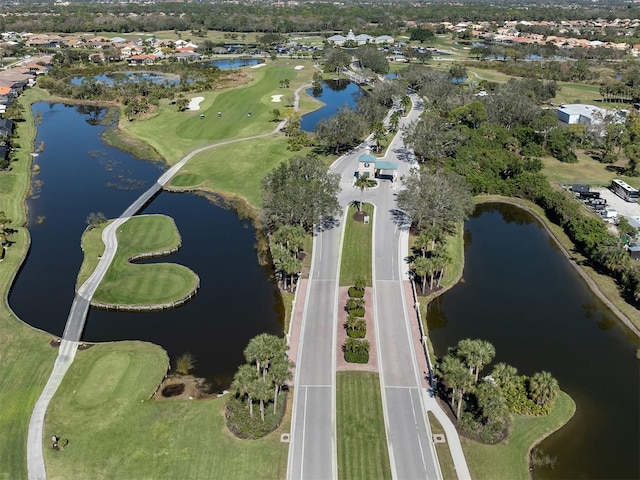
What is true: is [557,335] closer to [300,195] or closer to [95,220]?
[300,195]

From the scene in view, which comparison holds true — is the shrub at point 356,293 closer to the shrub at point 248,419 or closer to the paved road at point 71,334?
the shrub at point 248,419

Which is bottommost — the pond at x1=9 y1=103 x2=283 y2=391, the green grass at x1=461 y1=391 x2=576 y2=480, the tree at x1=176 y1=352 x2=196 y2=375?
the pond at x1=9 y1=103 x2=283 y2=391

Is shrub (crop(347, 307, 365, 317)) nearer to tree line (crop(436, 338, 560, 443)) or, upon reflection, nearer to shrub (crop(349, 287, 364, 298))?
shrub (crop(349, 287, 364, 298))

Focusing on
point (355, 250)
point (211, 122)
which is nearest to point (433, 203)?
point (355, 250)

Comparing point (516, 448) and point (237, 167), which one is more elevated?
point (516, 448)

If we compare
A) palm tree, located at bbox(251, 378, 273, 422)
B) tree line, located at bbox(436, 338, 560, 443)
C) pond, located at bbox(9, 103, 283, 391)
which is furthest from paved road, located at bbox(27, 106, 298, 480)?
tree line, located at bbox(436, 338, 560, 443)

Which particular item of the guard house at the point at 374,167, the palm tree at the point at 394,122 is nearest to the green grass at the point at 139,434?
the guard house at the point at 374,167
